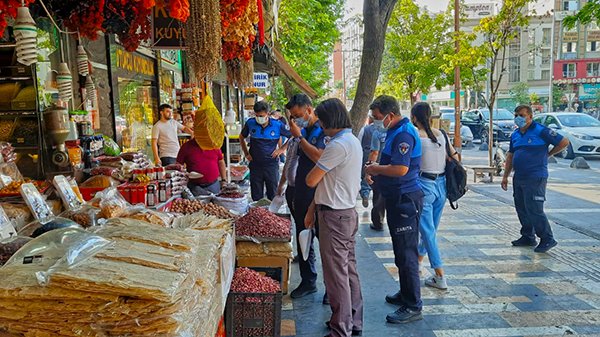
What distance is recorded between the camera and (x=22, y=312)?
2031 millimetres

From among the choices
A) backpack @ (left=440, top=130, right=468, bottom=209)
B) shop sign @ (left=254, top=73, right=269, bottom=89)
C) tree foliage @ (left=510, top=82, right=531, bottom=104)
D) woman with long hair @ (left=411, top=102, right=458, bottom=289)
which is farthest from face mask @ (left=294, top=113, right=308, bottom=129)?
tree foliage @ (left=510, top=82, right=531, bottom=104)

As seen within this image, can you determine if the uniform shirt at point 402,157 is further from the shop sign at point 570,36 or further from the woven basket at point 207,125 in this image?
the shop sign at point 570,36

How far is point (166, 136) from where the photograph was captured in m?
8.62

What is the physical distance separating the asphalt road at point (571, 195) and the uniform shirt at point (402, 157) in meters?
4.79

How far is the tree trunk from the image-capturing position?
7848 millimetres

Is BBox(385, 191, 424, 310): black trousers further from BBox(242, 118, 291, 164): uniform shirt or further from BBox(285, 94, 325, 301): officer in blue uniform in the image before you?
BBox(242, 118, 291, 164): uniform shirt

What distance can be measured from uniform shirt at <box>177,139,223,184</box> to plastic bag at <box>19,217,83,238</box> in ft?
11.6

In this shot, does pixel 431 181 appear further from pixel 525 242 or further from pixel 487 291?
pixel 525 242

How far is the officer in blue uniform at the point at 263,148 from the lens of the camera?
7910 mm

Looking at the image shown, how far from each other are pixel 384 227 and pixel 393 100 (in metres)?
4.02

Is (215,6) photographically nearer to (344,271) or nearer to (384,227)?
(344,271)

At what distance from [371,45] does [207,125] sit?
12.5 feet

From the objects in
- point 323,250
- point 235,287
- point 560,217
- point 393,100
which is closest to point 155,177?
point 235,287

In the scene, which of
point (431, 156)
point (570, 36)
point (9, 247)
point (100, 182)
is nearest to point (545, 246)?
point (431, 156)
